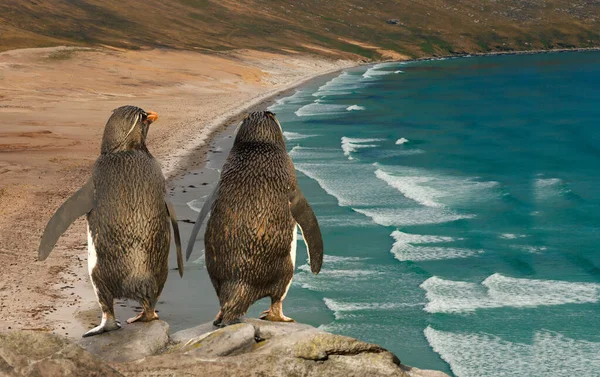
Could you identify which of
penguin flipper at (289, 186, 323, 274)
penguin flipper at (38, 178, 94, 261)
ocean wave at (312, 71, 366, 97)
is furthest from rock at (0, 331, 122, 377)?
ocean wave at (312, 71, 366, 97)

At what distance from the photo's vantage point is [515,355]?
19.5 meters

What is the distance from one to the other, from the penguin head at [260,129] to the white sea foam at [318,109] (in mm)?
62415

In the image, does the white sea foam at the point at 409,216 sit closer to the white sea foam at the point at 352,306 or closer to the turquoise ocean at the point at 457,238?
the turquoise ocean at the point at 457,238

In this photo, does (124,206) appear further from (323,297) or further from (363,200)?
(363,200)

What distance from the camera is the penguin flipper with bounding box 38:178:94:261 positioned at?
38.2 feet

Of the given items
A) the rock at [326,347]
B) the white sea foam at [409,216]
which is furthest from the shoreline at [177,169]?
the white sea foam at [409,216]

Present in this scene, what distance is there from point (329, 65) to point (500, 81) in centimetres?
4000

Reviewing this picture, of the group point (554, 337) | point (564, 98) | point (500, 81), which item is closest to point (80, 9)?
point (500, 81)

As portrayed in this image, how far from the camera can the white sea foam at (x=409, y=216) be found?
32013 millimetres

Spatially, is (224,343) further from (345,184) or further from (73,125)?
(73,125)

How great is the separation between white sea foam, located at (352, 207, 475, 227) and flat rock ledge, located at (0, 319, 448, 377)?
22.2 m

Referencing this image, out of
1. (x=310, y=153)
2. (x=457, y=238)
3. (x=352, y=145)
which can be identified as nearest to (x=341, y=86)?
(x=352, y=145)

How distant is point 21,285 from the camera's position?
823 inches

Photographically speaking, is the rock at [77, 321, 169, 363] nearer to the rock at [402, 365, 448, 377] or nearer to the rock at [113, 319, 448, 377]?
the rock at [113, 319, 448, 377]
